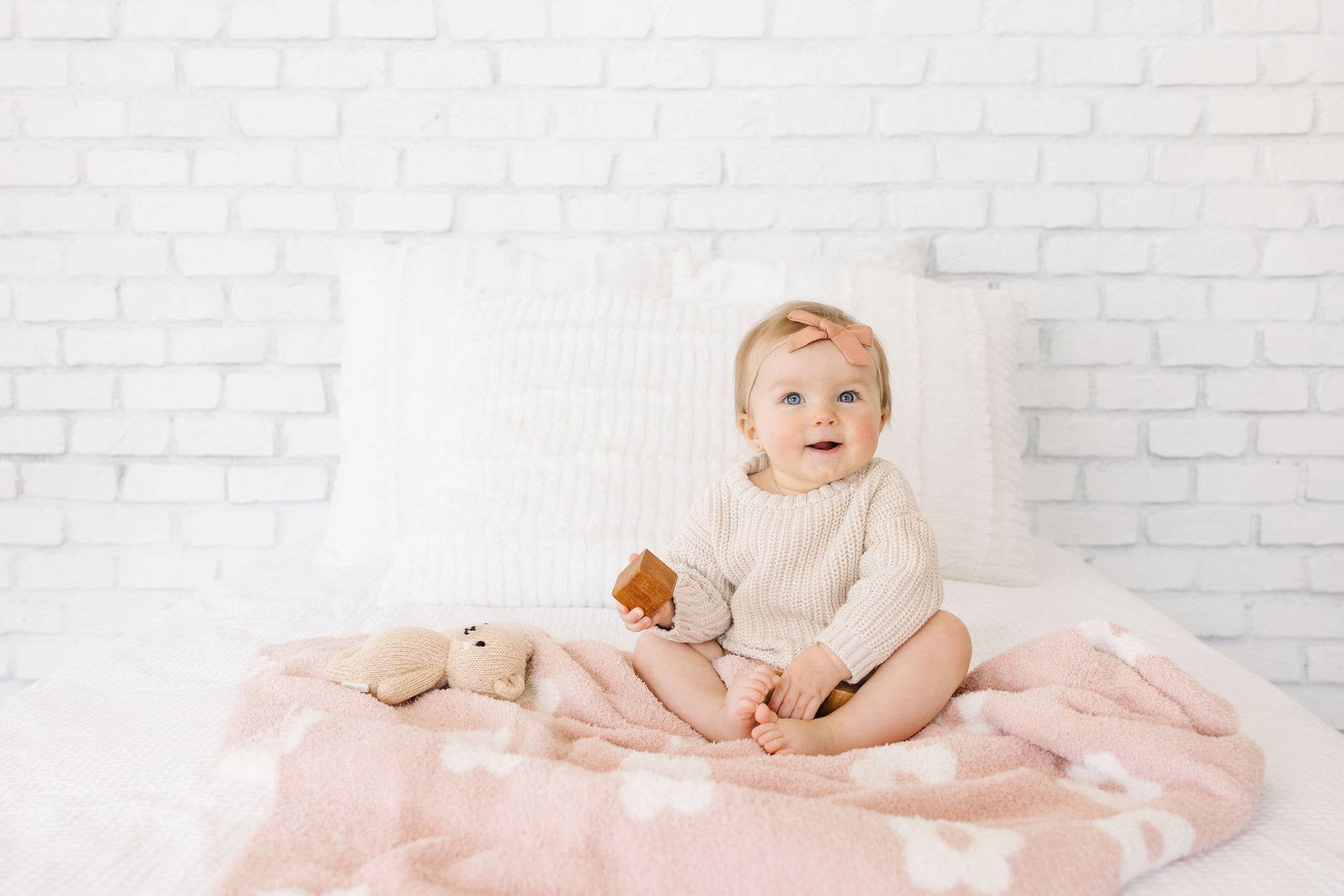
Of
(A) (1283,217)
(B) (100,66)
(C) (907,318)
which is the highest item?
(B) (100,66)

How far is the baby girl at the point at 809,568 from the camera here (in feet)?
2.77

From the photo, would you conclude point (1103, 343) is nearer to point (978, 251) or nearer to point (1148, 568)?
point (978, 251)

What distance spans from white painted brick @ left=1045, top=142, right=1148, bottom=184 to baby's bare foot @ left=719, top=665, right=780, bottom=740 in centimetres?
127

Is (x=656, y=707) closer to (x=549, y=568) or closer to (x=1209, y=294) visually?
(x=549, y=568)

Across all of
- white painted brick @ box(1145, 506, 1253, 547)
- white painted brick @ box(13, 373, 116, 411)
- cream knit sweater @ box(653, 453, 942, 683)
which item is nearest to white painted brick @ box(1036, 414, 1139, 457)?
white painted brick @ box(1145, 506, 1253, 547)

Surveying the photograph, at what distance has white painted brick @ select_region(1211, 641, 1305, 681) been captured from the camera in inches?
71.2

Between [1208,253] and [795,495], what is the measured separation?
1.18m

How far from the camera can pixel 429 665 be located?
836 millimetres

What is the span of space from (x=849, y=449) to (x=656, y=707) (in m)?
0.30

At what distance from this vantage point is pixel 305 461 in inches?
70.5

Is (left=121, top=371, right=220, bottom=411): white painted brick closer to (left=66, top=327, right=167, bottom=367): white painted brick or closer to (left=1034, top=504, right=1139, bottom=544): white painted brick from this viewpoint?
(left=66, top=327, right=167, bottom=367): white painted brick

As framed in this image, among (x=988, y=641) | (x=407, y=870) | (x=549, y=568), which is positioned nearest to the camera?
(x=407, y=870)

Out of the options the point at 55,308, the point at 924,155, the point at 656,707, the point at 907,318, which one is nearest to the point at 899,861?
the point at 656,707

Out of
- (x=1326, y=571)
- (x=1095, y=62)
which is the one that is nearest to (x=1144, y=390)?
(x=1326, y=571)
